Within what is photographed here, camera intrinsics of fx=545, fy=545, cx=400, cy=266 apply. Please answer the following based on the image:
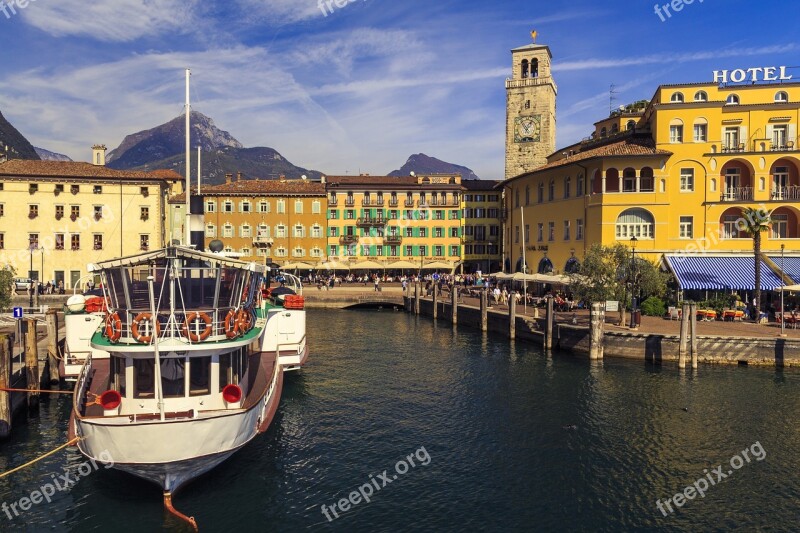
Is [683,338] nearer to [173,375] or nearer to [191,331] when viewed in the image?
[191,331]

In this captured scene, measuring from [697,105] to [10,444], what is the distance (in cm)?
5260

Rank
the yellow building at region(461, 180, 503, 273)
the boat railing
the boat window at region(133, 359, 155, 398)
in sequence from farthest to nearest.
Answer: the yellow building at region(461, 180, 503, 273)
the boat window at region(133, 359, 155, 398)
the boat railing

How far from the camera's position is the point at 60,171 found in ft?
222

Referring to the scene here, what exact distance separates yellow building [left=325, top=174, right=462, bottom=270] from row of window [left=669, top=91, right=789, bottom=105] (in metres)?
37.3

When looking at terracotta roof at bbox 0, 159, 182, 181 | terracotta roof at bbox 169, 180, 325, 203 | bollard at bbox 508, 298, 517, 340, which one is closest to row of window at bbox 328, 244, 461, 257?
terracotta roof at bbox 169, 180, 325, 203

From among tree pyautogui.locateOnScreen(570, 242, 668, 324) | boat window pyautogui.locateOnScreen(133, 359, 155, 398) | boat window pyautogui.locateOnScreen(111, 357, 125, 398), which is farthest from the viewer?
tree pyautogui.locateOnScreen(570, 242, 668, 324)

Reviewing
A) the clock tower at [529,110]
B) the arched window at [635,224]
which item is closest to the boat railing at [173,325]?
the arched window at [635,224]

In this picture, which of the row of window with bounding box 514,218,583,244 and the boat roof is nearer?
the boat roof

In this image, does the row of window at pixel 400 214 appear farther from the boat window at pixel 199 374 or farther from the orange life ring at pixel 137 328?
the orange life ring at pixel 137 328

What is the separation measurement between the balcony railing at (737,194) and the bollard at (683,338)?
19.9m

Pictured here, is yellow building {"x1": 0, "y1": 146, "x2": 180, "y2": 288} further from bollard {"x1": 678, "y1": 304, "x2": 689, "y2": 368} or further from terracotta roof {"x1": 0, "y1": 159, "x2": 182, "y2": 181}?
bollard {"x1": 678, "y1": 304, "x2": 689, "y2": 368}

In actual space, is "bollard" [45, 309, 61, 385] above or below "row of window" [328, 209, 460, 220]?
below

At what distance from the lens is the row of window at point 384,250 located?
81.6 meters

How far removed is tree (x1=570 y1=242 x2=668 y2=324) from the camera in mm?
38125
